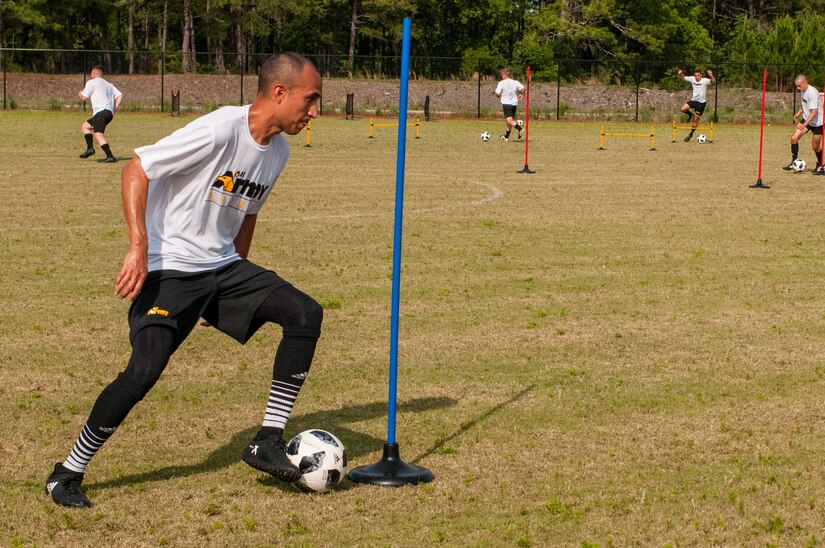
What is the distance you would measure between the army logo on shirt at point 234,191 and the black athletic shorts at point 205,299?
0.31 meters

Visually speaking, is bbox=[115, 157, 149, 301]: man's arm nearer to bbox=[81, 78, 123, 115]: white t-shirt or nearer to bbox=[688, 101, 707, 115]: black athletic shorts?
bbox=[81, 78, 123, 115]: white t-shirt

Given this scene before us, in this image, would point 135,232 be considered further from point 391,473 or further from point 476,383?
point 476,383

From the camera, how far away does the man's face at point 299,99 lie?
5355mm

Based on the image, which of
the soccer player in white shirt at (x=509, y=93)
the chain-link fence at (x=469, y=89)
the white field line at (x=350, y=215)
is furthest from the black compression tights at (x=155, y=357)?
the chain-link fence at (x=469, y=89)

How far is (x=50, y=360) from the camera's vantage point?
315 inches

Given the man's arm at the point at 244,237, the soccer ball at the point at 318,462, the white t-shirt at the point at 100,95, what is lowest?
the soccer ball at the point at 318,462

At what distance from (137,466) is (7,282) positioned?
5.61 metres

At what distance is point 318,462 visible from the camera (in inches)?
214

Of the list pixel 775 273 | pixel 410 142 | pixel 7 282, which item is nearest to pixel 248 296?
pixel 7 282

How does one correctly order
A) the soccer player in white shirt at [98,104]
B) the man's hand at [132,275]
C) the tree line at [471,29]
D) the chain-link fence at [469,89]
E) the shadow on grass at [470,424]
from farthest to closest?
1. the tree line at [471,29]
2. the chain-link fence at [469,89]
3. the soccer player in white shirt at [98,104]
4. the shadow on grass at [470,424]
5. the man's hand at [132,275]

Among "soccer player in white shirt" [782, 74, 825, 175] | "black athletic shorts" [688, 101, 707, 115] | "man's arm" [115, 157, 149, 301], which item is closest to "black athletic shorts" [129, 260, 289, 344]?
"man's arm" [115, 157, 149, 301]

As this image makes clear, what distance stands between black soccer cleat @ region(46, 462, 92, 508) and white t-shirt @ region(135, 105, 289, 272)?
39.3 inches

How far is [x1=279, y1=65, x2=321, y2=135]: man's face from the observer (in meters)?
5.36

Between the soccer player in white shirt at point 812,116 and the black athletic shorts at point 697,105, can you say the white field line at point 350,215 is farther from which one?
the black athletic shorts at point 697,105
